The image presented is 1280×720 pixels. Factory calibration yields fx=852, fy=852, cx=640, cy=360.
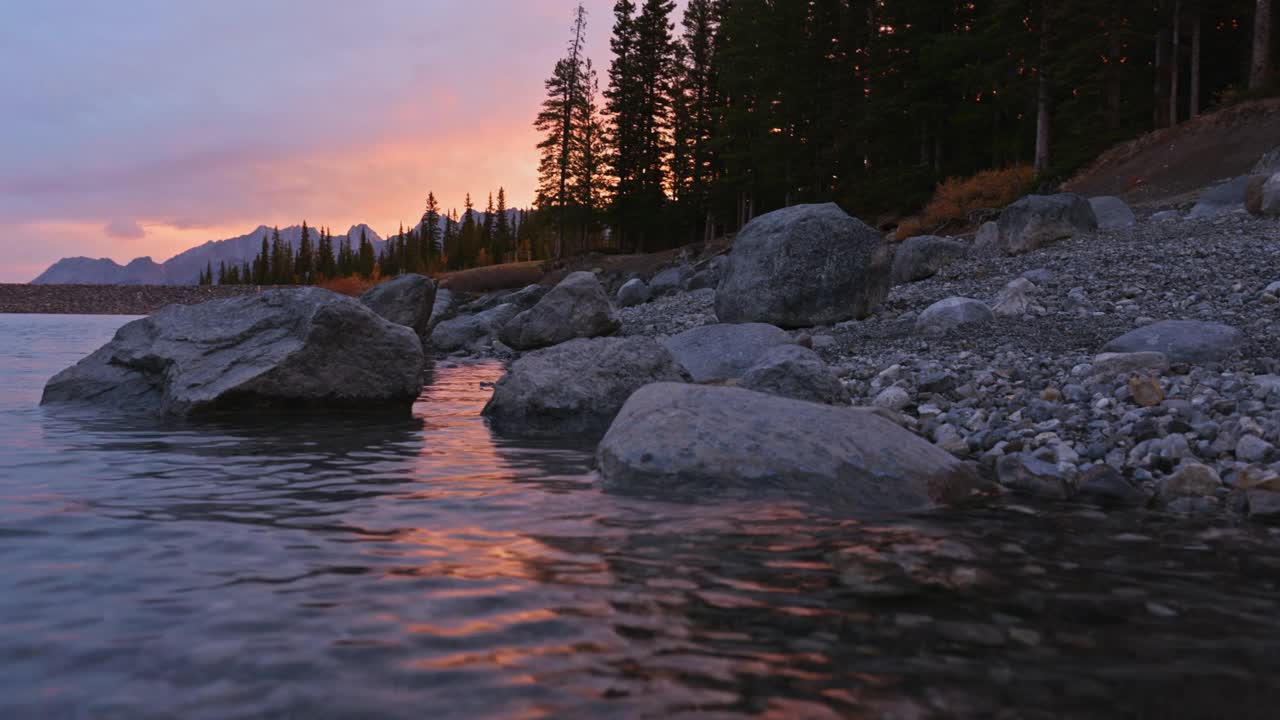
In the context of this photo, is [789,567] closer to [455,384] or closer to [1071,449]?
[1071,449]

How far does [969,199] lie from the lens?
86.4 feet

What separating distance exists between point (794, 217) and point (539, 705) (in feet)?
35.4

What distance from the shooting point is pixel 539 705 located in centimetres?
242

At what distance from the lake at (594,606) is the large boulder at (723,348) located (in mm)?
4140

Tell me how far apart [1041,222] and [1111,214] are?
97.6 inches

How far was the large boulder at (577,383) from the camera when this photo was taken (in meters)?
7.84

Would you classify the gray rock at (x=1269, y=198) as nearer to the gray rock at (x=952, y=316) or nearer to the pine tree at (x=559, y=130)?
the gray rock at (x=952, y=316)

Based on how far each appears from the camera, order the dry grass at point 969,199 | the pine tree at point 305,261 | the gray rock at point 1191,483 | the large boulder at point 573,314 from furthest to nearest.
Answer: the pine tree at point 305,261 < the dry grass at point 969,199 < the large boulder at point 573,314 < the gray rock at point 1191,483

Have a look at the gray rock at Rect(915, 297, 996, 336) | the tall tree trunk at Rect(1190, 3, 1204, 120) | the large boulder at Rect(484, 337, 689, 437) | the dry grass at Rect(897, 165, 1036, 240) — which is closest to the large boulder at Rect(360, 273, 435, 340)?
the large boulder at Rect(484, 337, 689, 437)

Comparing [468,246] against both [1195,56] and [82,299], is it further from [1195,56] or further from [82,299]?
[1195,56]

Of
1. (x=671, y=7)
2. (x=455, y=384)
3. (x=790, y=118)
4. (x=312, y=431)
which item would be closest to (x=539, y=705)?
(x=312, y=431)

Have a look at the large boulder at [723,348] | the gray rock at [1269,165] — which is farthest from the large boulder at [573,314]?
the gray rock at [1269,165]

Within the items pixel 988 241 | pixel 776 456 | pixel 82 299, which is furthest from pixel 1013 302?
pixel 82 299

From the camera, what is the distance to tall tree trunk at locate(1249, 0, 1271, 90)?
82.6 feet
